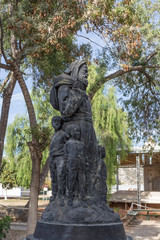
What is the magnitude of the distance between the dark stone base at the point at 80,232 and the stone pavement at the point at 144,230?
7329 mm

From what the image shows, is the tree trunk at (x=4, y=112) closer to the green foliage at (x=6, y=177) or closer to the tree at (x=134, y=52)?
the tree at (x=134, y=52)

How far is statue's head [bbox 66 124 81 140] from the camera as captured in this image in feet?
14.6

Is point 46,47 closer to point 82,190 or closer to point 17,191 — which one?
point 82,190

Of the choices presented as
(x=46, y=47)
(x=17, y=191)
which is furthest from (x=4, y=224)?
(x=17, y=191)

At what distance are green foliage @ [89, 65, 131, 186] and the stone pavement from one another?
9.32ft

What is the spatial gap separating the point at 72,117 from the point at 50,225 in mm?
1654

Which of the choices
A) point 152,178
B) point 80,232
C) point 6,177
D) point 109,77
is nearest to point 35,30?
point 109,77

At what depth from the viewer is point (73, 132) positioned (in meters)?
4.44

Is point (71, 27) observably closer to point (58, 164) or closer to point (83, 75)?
point (83, 75)

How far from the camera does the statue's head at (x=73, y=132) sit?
4.45 m

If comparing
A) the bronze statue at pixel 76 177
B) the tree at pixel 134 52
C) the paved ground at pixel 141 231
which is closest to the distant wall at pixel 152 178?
the paved ground at pixel 141 231

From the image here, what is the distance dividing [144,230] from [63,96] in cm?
1021

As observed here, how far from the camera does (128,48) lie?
29.6ft

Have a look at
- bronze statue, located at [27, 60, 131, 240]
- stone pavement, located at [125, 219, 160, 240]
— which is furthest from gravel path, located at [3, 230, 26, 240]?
bronze statue, located at [27, 60, 131, 240]
